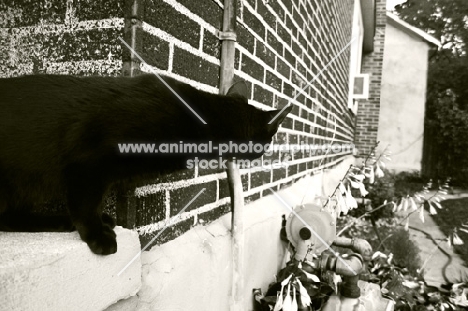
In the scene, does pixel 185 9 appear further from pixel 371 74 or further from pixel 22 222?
pixel 371 74

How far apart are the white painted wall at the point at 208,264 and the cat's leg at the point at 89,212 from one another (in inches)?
10.0

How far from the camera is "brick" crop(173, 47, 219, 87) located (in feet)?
4.76

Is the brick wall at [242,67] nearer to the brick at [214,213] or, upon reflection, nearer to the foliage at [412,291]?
the brick at [214,213]

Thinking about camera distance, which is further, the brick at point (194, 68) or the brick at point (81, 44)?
the brick at point (194, 68)

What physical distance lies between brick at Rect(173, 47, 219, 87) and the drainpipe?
0.18ft

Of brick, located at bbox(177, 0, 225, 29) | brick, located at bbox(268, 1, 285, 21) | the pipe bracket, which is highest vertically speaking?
brick, located at bbox(268, 1, 285, 21)

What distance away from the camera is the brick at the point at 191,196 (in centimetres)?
150

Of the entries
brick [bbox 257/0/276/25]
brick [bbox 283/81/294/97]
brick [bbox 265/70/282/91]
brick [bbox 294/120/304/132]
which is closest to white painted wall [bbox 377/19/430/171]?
brick [bbox 294/120/304/132]

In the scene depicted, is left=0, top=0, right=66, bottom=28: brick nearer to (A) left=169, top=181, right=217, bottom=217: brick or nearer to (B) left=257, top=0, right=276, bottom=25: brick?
(A) left=169, top=181, right=217, bottom=217: brick

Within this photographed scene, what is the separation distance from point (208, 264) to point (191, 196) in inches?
13.2

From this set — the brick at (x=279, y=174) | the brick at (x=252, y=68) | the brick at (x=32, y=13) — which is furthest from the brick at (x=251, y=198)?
the brick at (x=32, y=13)

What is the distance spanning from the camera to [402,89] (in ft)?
51.4

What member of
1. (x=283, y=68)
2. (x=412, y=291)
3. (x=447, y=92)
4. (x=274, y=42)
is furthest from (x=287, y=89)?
(x=447, y=92)

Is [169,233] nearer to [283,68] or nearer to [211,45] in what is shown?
[211,45]
